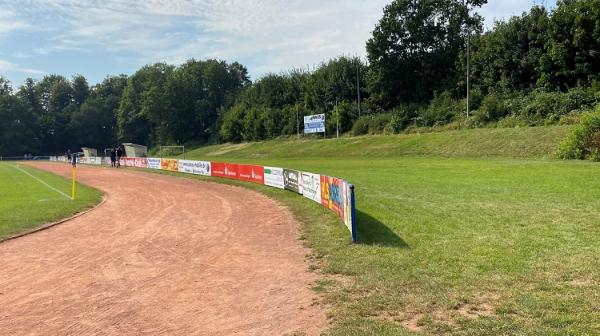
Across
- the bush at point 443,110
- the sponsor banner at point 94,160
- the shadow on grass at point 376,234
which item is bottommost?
the sponsor banner at point 94,160

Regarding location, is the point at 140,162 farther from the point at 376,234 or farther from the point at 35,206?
the point at 376,234

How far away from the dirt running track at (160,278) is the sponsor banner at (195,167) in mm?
20438

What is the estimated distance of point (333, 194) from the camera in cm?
1536

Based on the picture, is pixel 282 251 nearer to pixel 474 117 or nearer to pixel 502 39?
pixel 474 117

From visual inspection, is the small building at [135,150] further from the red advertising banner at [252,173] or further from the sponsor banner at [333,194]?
the sponsor banner at [333,194]

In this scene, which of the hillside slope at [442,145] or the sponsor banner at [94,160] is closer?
the hillside slope at [442,145]

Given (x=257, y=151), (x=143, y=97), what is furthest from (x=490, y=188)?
(x=143, y=97)

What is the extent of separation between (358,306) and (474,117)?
163 ft

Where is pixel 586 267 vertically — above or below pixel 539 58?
below

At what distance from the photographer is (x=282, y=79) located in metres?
94.1

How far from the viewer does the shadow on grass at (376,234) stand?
418 inches

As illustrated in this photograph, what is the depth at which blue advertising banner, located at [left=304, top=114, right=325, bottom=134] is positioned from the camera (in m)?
68.0

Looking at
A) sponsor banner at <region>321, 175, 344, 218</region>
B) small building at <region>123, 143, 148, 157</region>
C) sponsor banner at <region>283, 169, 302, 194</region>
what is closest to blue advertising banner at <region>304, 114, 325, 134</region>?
small building at <region>123, 143, 148, 157</region>

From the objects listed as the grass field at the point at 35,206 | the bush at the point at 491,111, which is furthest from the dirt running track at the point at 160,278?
the bush at the point at 491,111
